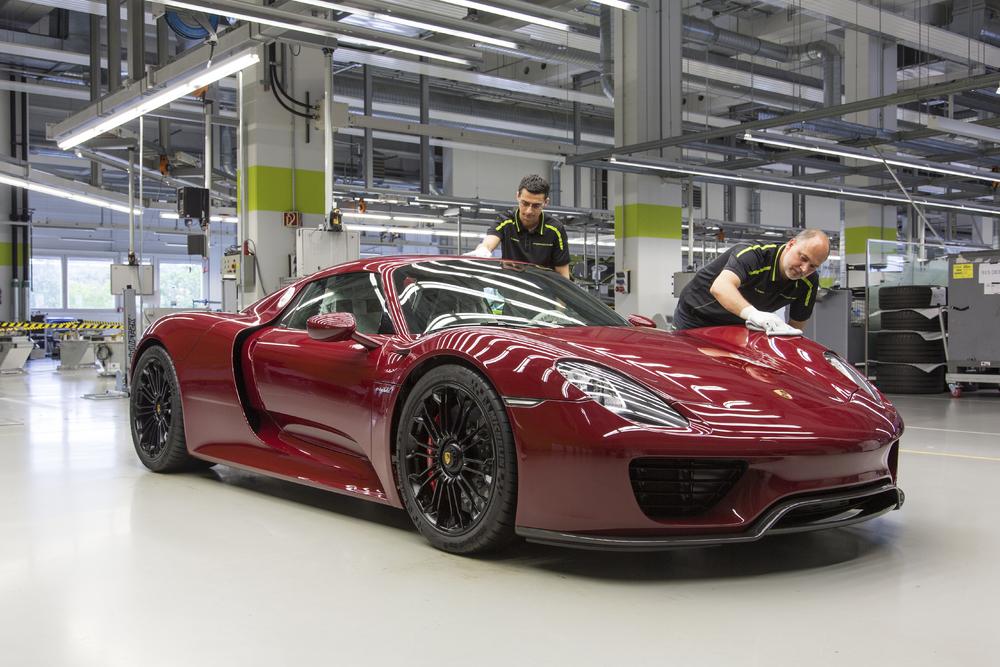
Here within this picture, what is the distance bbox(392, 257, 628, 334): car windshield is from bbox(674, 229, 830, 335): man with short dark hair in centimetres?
51

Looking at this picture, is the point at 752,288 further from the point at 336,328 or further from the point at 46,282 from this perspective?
the point at 46,282

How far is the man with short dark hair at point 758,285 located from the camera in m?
3.89

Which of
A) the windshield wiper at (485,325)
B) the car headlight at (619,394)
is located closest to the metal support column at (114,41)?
the windshield wiper at (485,325)

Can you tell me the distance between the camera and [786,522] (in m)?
2.75

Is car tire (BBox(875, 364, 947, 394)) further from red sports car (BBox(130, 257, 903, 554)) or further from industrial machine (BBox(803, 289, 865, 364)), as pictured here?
red sports car (BBox(130, 257, 903, 554))

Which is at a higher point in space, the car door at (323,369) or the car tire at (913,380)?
the car door at (323,369)

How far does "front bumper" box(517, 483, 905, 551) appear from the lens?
2.63 metres

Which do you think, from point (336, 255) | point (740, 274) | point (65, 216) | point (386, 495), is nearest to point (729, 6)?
point (336, 255)

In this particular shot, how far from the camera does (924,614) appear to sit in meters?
2.45

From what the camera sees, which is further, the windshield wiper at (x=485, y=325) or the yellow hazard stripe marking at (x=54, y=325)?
the yellow hazard stripe marking at (x=54, y=325)

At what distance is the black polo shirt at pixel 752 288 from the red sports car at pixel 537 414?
55 cm

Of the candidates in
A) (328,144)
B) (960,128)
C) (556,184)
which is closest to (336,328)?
(328,144)

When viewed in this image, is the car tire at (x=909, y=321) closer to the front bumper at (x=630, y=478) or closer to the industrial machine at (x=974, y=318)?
the industrial machine at (x=974, y=318)

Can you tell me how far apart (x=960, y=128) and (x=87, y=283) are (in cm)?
2970
